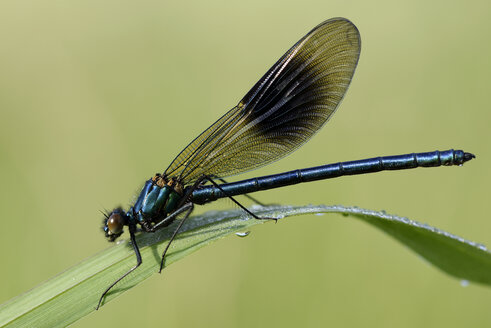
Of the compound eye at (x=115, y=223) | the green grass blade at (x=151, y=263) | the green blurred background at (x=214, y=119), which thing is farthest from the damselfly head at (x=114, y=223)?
the green grass blade at (x=151, y=263)

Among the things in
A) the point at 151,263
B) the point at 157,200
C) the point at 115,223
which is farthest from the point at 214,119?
the point at 151,263

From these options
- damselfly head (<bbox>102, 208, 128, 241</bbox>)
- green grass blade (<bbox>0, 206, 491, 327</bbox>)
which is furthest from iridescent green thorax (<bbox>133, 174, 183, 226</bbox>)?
green grass blade (<bbox>0, 206, 491, 327</bbox>)

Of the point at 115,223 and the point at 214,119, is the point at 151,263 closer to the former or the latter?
the point at 115,223

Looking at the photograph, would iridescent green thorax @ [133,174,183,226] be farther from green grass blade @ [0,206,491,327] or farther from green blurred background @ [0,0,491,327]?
green grass blade @ [0,206,491,327]

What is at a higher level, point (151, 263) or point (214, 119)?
point (214, 119)

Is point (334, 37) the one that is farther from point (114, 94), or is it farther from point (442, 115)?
point (114, 94)

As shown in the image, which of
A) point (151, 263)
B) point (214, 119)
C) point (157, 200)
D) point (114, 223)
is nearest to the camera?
point (151, 263)
